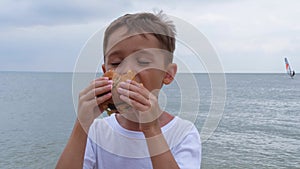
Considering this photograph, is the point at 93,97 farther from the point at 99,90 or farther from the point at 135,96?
the point at 135,96

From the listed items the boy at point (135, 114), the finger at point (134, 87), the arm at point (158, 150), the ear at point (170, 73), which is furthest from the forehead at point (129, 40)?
the arm at point (158, 150)

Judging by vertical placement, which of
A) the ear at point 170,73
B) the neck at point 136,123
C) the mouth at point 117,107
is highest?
the ear at point 170,73

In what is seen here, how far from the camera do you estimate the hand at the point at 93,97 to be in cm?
138

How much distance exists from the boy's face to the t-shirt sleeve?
0.29m

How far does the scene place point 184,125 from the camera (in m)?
1.68

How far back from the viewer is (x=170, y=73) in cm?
165

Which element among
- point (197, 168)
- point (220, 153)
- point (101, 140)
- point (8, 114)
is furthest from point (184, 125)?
point (8, 114)

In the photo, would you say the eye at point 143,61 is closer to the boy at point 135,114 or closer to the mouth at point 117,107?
the boy at point 135,114

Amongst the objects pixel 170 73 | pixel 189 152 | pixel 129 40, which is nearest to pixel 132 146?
pixel 189 152

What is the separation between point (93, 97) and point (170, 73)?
1.38 ft

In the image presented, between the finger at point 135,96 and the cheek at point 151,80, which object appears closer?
the finger at point 135,96

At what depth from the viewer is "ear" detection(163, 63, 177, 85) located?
1.63 m

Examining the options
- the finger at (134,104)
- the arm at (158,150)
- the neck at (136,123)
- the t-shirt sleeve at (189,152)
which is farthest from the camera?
the neck at (136,123)

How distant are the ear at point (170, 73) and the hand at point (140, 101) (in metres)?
0.29
